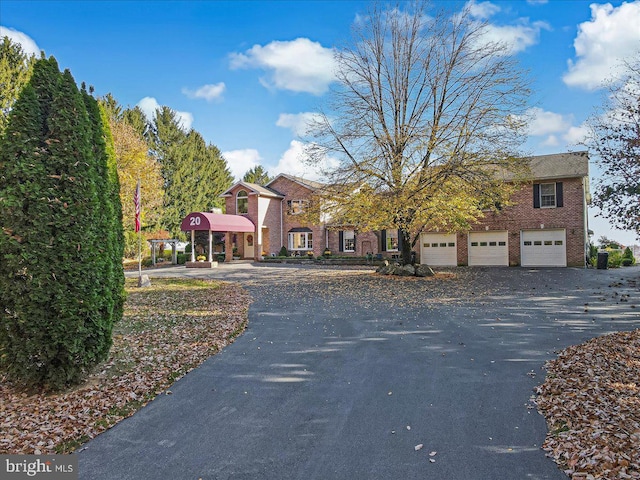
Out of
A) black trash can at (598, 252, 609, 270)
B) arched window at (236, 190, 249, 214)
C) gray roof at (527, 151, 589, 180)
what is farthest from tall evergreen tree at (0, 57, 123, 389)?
arched window at (236, 190, 249, 214)

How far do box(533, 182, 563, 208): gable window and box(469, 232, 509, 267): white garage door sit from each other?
2525 mm

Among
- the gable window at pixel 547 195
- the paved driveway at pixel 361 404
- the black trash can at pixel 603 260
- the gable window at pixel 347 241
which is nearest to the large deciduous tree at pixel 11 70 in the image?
the paved driveway at pixel 361 404

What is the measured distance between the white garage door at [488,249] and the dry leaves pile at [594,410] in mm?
17209

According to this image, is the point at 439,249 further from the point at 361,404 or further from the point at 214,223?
the point at 361,404

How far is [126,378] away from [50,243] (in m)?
2.12

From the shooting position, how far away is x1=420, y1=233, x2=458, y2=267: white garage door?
23.6m

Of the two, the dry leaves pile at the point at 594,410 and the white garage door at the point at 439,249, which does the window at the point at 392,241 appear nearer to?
the white garage door at the point at 439,249

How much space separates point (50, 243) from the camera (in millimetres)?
4516

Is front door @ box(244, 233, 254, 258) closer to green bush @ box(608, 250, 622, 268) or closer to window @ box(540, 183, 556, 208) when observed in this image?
window @ box(540, 183, 556, 208)

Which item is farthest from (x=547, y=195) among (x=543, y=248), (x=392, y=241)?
(x=392, y=241)

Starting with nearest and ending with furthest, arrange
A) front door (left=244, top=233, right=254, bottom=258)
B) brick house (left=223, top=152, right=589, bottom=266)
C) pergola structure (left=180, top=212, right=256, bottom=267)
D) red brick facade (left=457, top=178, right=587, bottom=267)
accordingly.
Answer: red brick facade (left=457, top=178, right=587, bottom=267), brick house (left=223, top=152, right=589, bottom=266), pergola structure (left=180, top=212, right=256, bottom=267), front door (left=244, top=233, right=254, bottom=258)

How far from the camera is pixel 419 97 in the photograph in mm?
16672

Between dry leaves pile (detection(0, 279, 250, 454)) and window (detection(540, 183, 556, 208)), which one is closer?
dry leaves pile (detection(0, 279, 250, 454))

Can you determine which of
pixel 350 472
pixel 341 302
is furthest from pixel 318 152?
pixel 350 472
